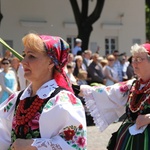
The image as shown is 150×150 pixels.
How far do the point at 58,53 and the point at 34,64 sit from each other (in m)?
0.16

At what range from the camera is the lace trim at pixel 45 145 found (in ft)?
7.70

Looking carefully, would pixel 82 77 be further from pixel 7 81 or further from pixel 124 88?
pixel 124 88

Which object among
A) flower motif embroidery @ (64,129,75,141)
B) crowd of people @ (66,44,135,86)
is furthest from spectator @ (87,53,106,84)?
flower motif embroidery @ (64,129,75,141)

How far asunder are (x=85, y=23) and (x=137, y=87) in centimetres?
1394

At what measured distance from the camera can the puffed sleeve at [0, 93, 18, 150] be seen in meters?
2.66

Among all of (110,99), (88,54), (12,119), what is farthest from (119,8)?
(12,119)

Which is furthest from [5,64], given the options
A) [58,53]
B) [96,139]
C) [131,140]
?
[58,53]

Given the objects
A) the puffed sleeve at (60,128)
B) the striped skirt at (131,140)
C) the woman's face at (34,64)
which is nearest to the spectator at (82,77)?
the striped skirt at (131,140)

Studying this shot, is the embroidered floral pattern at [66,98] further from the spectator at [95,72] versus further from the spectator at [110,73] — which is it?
the spectator at [110,73]

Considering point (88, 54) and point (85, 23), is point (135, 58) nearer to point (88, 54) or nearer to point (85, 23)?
point (88, 54)

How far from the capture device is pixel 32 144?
7.75 ft

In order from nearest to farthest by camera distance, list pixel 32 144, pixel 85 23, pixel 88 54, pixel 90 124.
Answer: pixel 32 144 → pixel 90 124 → pixel 88 54 → pixel 85 23

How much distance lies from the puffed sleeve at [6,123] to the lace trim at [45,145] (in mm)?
364

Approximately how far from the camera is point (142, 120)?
360 centimetres
